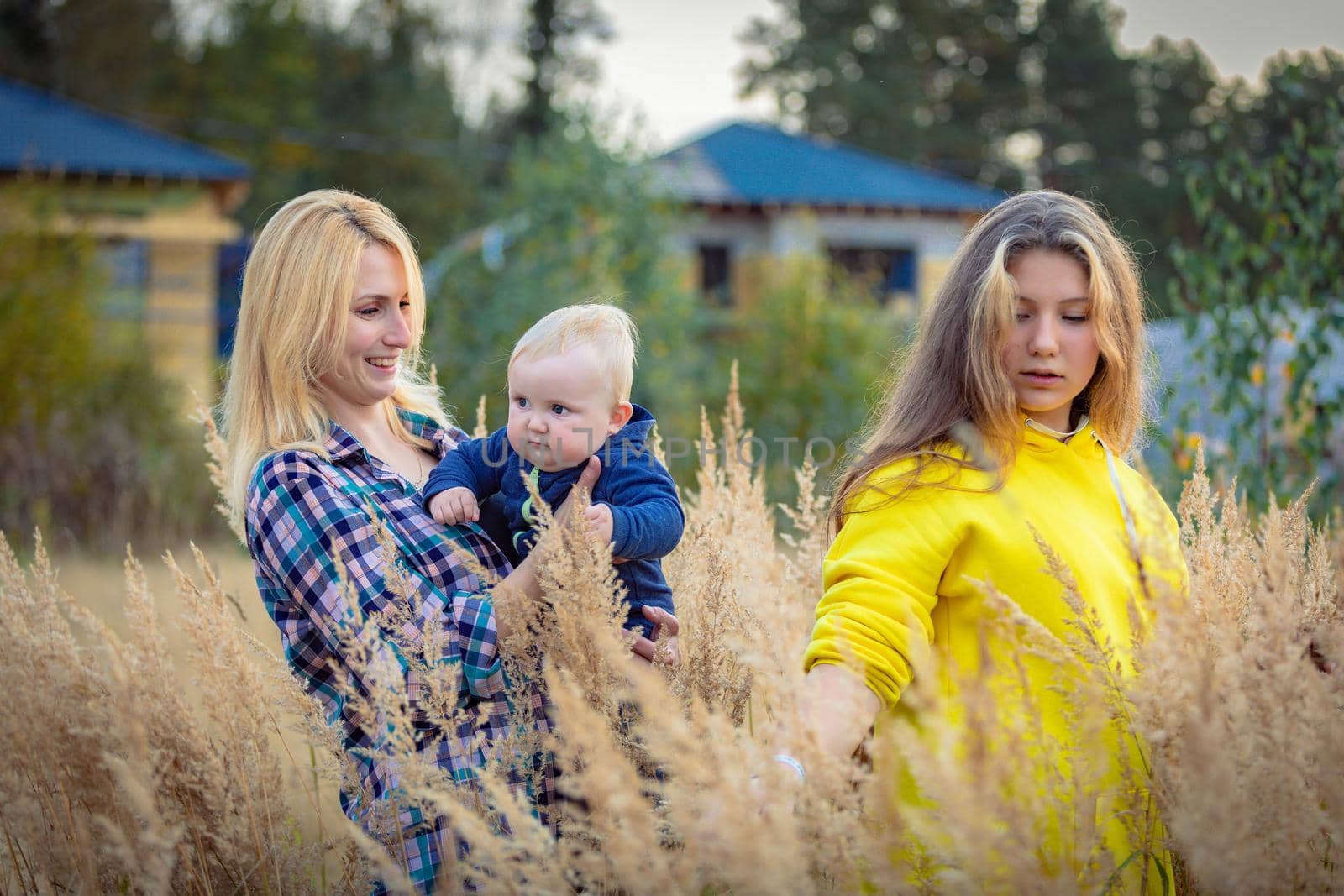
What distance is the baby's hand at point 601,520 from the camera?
2.00 meters

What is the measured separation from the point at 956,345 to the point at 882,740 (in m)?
0.85

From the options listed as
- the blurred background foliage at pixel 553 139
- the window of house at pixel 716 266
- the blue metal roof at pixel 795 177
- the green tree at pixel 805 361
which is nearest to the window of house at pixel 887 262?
the blue metal roof at pixel 795 177

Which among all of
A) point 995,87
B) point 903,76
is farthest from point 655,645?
point 995,87

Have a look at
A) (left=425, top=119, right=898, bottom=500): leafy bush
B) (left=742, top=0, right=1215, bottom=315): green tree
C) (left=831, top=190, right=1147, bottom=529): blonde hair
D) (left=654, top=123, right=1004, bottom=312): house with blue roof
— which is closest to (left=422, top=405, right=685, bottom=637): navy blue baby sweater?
(left=831, top=190, right=1147, bottom=529): blonde hair

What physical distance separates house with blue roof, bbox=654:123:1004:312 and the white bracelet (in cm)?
1714

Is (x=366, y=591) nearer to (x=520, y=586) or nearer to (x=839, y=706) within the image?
(x=520, y=586)

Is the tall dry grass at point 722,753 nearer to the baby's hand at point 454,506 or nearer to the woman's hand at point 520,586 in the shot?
the woman's hand at point 520,586

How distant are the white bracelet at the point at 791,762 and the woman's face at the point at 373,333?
1.25 metres

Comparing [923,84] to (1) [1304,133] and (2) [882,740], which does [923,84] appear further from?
(2) [882,740]

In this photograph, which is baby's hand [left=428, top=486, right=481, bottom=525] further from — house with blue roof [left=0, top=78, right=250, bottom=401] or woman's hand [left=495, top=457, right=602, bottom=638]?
house with blue roof [left=0, top=78, right=250, bottom=401]

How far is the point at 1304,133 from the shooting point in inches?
157

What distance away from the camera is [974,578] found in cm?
179

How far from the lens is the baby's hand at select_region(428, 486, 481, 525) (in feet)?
7.13

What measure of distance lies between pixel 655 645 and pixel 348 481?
67cm
